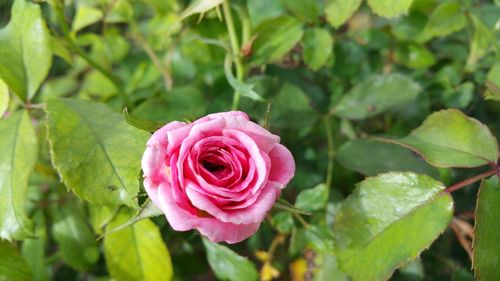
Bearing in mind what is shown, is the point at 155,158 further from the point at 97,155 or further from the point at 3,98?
the point at 3,98

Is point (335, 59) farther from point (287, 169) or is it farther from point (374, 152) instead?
point (287, 169)

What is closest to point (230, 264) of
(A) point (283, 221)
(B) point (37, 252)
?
(A) point (283, 221)

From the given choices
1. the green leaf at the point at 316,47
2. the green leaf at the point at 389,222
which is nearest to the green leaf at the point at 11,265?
the green leaf at the point at 389,222

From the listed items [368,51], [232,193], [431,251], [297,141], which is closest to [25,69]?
[232,193]

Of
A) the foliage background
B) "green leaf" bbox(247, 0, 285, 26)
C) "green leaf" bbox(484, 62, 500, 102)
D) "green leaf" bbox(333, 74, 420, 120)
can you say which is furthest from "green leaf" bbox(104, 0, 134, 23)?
"green leaf" bbox(484, 62, 500, 102)

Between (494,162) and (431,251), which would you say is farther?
(431,251)
